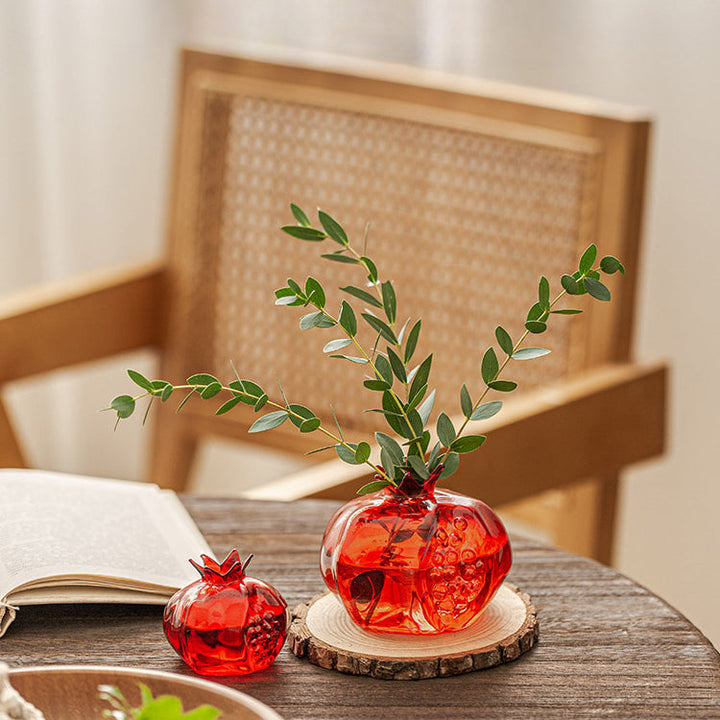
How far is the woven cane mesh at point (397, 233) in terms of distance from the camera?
1384 mm

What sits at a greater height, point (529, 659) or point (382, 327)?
point (382, 327)

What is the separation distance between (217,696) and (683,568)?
1237 mm

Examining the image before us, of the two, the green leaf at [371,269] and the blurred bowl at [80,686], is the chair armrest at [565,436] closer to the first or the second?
the green leaf at [371,269]

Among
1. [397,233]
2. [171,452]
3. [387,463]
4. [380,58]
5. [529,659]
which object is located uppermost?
[380,58]

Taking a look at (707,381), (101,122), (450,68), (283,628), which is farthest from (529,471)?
(101,122)

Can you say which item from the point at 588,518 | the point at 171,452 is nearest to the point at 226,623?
the point at 588,518

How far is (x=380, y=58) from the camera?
66.7 inches

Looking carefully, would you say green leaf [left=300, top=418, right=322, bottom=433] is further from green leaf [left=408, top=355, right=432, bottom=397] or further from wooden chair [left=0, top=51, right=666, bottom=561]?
wooden chair [left=0, top=51, right=666, bottom=561]

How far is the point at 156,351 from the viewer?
169 centimetres

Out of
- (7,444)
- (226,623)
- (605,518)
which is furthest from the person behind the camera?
(605,518)

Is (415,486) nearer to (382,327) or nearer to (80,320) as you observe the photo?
(382,327)

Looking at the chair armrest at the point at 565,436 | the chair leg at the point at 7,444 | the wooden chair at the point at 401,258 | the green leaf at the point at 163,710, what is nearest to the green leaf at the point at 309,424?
the green leaf at the point at 163,710

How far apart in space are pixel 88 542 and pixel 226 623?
0.16m

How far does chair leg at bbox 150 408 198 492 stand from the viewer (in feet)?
5.38
